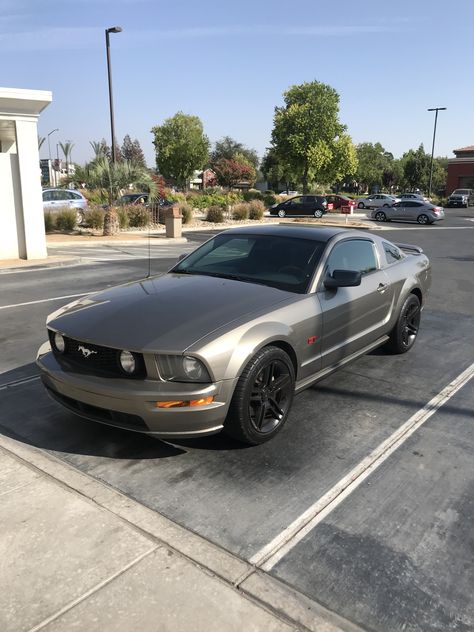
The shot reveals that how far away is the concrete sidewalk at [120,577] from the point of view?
221 cm

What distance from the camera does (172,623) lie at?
2.19 meters

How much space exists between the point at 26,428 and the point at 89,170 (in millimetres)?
17972

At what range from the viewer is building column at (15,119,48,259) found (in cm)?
1280

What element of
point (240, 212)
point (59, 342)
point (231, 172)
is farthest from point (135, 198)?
point (231, 172)

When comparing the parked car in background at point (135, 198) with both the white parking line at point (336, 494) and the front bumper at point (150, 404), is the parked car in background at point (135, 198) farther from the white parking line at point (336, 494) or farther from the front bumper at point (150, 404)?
the front bumper at point (150, 404)

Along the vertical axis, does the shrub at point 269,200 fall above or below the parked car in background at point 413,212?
above

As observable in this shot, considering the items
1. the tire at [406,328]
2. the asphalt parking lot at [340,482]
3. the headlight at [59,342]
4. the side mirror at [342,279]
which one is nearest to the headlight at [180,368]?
the asphalt parking lot at [340,482]

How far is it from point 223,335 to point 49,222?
18924 mm

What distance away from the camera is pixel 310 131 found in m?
43.8

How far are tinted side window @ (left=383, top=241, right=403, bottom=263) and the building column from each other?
10328 millimetres

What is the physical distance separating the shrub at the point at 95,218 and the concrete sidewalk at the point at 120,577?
746 inches

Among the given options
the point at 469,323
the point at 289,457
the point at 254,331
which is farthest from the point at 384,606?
the point at 469,323

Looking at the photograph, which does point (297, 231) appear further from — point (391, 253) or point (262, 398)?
point (262, 398)

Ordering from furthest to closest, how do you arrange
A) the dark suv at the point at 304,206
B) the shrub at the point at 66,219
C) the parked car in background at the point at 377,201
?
the parked car in background at the point at 377,201 < the dark suv at the point at 304,206 < the shrub at the point at 66,219
